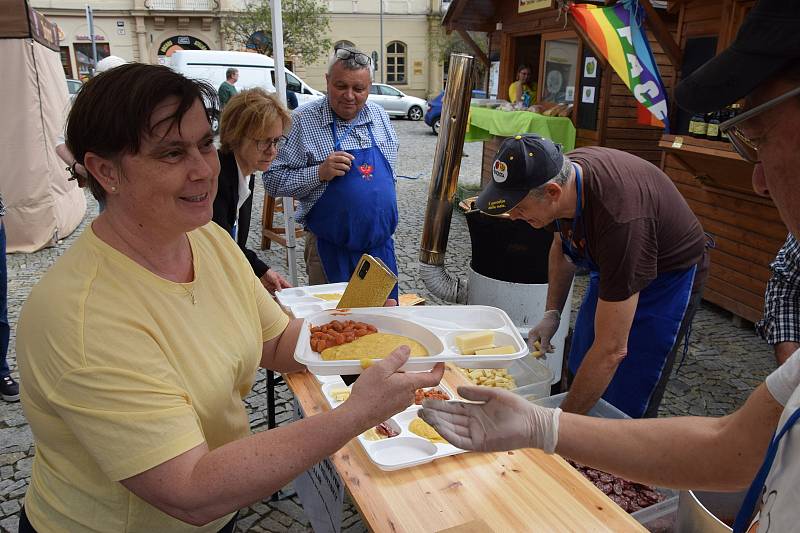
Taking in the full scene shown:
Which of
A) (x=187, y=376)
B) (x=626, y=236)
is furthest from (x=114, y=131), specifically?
(x=626, y=236)

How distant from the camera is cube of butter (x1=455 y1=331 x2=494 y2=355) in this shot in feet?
5.73

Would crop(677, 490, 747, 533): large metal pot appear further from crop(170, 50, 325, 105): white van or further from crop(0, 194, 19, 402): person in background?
crop(170, 50, 325, 105): white van

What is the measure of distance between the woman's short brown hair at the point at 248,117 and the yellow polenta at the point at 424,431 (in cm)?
183

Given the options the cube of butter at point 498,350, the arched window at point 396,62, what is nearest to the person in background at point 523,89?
the cube of butter at point 498,350

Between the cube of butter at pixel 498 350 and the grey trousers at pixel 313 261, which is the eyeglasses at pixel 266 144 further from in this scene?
the cube of butter at pixel 498 350

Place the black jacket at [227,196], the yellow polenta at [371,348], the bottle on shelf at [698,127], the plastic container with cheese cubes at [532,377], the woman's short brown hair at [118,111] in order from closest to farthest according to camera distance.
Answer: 1. the woman's short brown hair at [118,111]
2. the yellow polenta at [371,348]
3. the plastic container with cheese cubes at [532,377]
4. the black jacket at [227,196]
5. the bottle on shelf at [698,127]

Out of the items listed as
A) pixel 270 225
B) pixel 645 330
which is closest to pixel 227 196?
pixel 645 330

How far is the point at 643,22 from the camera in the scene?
219 inches

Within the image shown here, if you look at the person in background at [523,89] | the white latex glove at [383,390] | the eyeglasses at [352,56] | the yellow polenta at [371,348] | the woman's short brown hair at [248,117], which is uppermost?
the eyeglasses at [352,56]

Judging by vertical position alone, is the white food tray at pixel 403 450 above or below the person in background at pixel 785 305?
below

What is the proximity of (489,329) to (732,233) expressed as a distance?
4.47 metres

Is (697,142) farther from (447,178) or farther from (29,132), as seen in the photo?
(29,132)

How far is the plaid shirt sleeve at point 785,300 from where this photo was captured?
2.31 meters

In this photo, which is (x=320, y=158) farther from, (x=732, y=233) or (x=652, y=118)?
(x=732, y=233)
